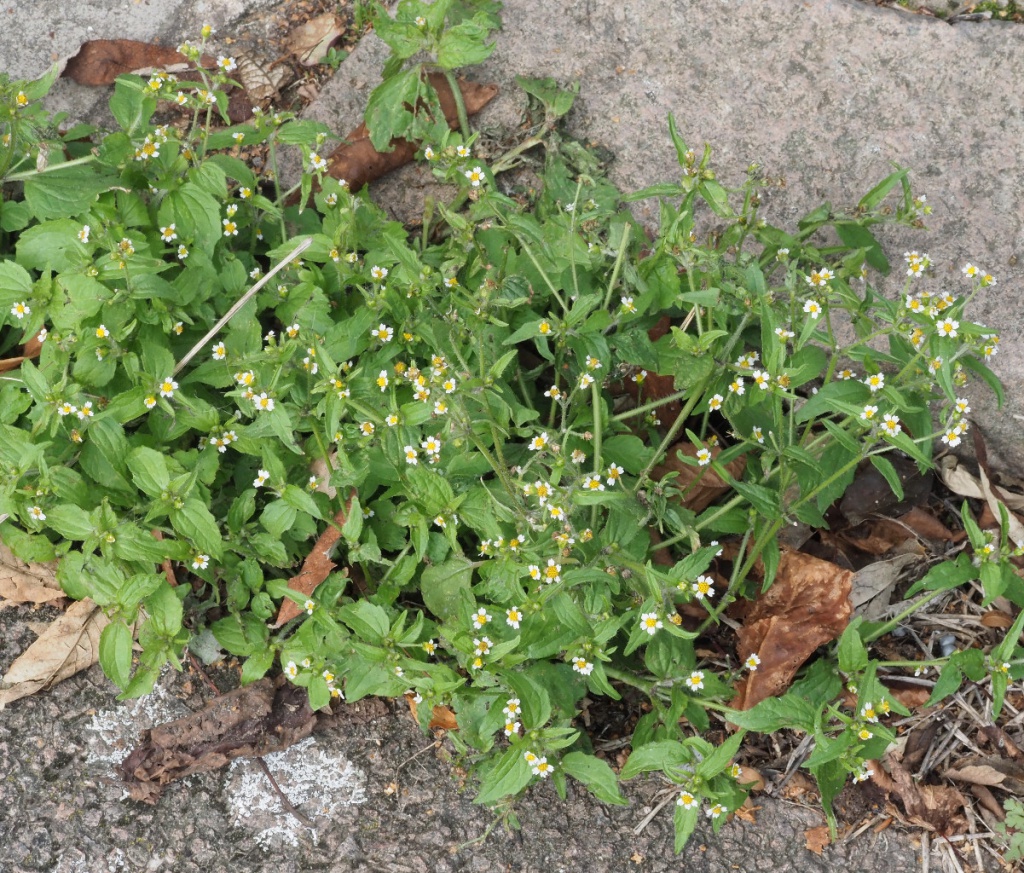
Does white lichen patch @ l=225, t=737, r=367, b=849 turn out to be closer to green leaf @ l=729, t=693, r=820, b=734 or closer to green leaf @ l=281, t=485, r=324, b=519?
green leaf @ l=281, t=485, r=324, b=519

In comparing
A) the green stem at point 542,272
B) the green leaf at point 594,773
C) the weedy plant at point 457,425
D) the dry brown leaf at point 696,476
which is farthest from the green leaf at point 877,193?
the green leaf at point 594,773

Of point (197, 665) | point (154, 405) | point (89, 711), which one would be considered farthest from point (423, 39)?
point (89, 711)

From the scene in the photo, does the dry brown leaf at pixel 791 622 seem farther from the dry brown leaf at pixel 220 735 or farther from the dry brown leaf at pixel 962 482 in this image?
the dry brown leaf at pixel 220 735

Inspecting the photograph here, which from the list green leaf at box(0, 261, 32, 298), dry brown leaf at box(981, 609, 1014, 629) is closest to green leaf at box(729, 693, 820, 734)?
dry brown leaf at box(981, 609, 1014, 629)

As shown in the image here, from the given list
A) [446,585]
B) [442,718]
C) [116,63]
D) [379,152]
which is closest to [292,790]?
[442,718]

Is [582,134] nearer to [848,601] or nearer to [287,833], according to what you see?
[848,601]

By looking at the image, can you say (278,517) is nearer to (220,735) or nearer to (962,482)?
(220,735)
